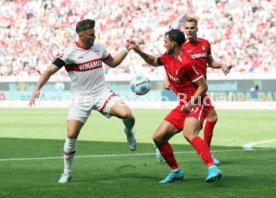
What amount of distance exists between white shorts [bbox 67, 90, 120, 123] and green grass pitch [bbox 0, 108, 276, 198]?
0.90 m

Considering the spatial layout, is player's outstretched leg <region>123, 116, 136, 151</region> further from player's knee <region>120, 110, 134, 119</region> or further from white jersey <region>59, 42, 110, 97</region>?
white jersey <region>59, 42, 110, 97</region>

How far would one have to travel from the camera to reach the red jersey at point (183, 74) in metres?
9.07

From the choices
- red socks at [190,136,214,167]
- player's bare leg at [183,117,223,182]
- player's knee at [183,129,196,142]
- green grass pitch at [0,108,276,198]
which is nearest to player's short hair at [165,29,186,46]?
player's bare leg at [183,117,223,182]

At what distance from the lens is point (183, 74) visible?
9188 mm

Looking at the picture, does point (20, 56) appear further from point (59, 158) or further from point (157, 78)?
point (59, 158)

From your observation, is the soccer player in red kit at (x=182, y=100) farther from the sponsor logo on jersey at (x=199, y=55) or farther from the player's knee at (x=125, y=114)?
the sponsor logo on jersey at (x=199, y=55)

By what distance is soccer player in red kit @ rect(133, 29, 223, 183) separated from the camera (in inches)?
356

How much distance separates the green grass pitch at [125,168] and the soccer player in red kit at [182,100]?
0.46m

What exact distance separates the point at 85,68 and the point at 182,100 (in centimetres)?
149

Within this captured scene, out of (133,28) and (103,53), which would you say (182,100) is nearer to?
(103,53)

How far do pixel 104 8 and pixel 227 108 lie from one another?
1291 cm

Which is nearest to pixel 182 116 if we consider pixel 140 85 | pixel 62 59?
pixel 62 59

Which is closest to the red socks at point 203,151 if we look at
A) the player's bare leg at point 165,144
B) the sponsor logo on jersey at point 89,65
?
the player's bare leg at point 165,144

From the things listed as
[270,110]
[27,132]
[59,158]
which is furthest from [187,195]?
[270,110]
